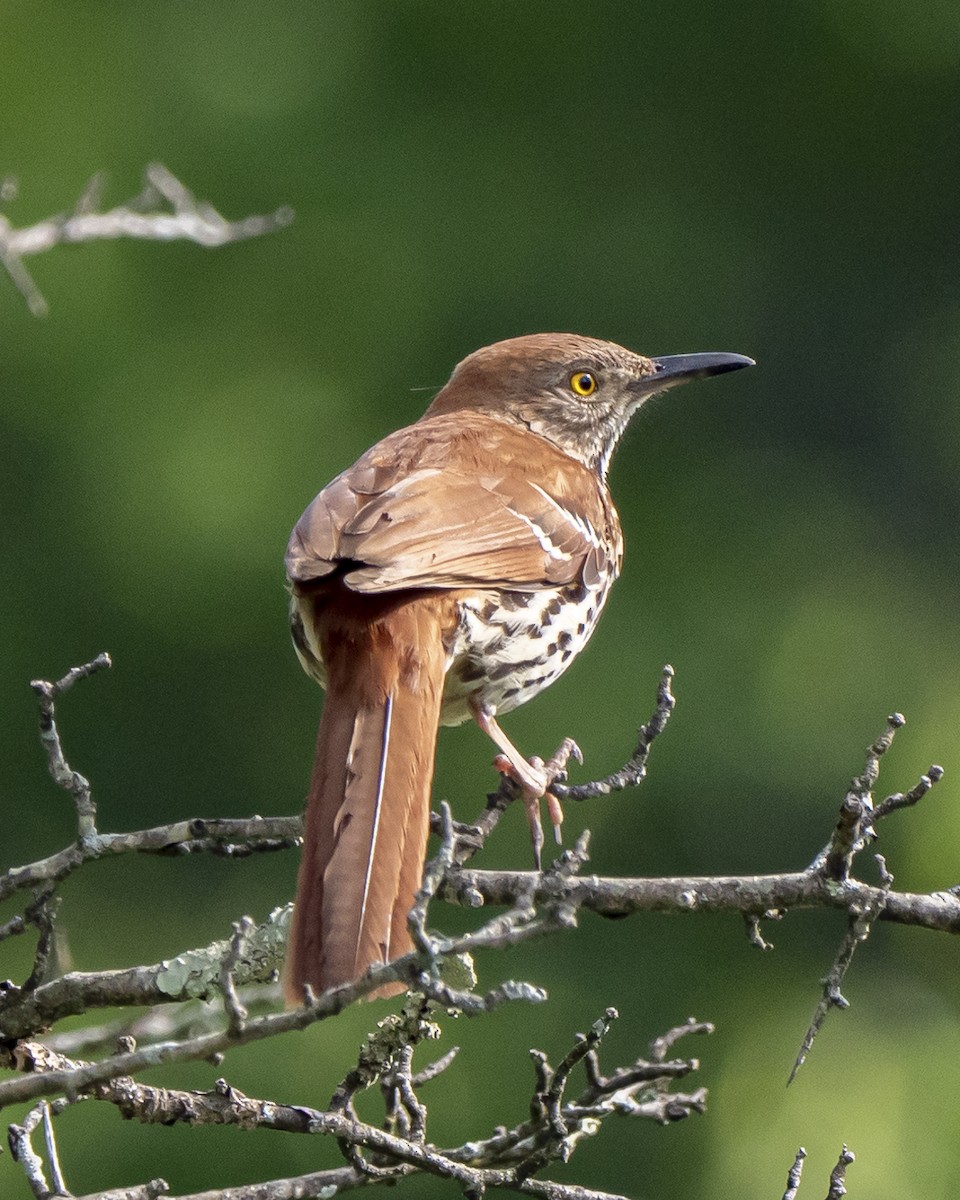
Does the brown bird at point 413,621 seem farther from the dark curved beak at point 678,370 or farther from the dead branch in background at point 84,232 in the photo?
the dead branch in background at point 84,232

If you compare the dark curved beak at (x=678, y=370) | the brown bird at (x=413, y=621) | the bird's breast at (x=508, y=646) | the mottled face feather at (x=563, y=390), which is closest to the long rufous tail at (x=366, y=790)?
the brown bird at (x=413, y=621)

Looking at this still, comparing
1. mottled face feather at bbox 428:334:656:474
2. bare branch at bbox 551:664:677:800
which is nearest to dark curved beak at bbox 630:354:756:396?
mottled face feather at bbox 428:334:656:474

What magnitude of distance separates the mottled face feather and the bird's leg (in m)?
1.28

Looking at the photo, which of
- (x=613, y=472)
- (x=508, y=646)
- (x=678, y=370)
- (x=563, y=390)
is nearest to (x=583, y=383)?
(x=563, y=390)

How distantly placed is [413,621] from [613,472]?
5325 mm

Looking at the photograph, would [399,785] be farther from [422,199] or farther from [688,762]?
[422,199]

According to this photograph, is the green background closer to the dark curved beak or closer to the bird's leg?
the dark curved beak

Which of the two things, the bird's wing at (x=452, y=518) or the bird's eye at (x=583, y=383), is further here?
the bird's eye at (x=583, y=383)

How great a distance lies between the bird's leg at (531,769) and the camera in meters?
3.27

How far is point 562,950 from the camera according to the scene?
766 cm

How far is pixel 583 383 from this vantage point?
4875 mm

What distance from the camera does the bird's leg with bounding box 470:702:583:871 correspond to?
3.27 meters

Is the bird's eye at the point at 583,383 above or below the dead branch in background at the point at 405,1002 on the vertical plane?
above

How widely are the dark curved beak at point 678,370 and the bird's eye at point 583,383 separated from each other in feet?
0.33
